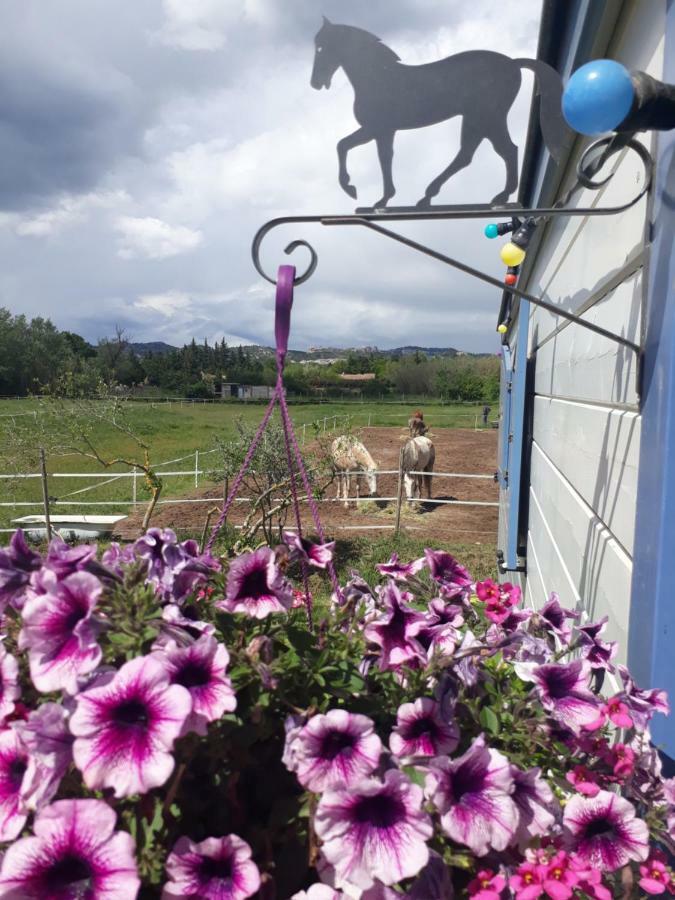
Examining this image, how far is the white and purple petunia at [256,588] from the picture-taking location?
2.93 ft

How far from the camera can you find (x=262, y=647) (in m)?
0.86

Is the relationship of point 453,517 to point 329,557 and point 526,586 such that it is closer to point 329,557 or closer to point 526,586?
point 526,586

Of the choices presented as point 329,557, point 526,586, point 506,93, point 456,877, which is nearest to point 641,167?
point 506,93

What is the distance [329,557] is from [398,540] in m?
8.90

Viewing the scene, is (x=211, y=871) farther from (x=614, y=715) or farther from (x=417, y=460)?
(x=417, y=460)

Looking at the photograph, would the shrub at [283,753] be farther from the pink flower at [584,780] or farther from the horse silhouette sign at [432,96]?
the horse silhouette sign at [432,96]

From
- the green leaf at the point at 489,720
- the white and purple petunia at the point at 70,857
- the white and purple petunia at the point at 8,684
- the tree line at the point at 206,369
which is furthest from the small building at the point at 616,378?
the tree line at the point at 206,369

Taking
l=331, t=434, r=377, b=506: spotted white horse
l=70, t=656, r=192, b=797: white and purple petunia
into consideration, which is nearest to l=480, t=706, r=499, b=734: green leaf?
l=70, t=656, r=192, b=797: white and purple petunia

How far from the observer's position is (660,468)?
41.3 inches

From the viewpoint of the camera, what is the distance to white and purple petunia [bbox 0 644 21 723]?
2.58 ft

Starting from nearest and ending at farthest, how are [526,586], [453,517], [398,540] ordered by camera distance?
[526,586], [398,540], [453,517]

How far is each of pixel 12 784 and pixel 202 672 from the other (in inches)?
10.5

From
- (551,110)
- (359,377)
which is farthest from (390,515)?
(359,377)

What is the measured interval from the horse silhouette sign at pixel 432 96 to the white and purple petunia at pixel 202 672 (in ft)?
4.44
